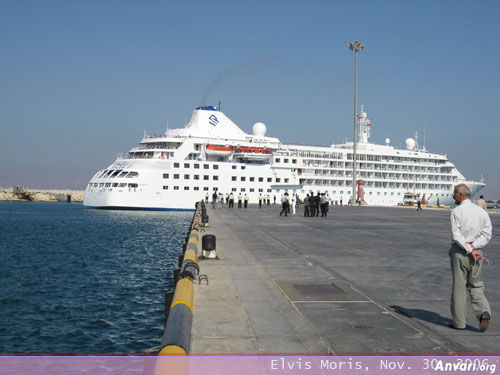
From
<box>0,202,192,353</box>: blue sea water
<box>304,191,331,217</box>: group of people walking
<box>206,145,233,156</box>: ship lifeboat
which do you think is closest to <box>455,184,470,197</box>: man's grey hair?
<box>0,202,192,353</box>: blue sea water

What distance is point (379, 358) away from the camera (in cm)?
494

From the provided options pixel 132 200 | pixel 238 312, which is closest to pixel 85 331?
pixel 238 312

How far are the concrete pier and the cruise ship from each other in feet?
176

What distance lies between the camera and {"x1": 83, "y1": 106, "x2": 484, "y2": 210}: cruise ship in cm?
6662

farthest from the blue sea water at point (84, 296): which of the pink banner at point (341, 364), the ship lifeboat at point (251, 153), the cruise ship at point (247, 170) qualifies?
the ship lifeboat at point (251, 153)

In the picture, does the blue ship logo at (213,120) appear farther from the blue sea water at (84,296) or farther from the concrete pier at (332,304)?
the concrete pier at (332,304)

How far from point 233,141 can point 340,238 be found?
55.9 meters

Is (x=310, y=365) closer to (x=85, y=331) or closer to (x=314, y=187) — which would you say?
(x=85, y=331)

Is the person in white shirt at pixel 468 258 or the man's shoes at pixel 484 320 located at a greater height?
the person in white shirt at pixel 468 258

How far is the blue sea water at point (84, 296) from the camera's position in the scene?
33.9 feet

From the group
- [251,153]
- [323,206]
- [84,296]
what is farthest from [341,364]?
[251,153]

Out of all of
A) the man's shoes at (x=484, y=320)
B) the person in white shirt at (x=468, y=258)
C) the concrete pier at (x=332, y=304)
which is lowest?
the concrete pier at (x=332, y=304)

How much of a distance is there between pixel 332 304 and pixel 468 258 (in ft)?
6.74

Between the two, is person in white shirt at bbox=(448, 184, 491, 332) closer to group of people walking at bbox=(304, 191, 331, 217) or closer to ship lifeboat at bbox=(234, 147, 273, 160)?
group of people walking at bbox=(304, 191, 331, 217)
